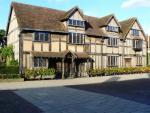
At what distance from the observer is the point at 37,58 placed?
30.2 metres

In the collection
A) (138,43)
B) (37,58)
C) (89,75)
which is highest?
(138,43)

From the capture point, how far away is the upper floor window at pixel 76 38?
33.5 m

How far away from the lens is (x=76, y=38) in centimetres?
3397

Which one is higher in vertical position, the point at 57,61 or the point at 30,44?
the point at 30,44

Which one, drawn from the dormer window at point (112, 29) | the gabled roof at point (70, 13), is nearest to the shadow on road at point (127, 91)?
the gabled roof at point (70, 13)

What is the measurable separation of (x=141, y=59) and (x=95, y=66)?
10943 millimetres

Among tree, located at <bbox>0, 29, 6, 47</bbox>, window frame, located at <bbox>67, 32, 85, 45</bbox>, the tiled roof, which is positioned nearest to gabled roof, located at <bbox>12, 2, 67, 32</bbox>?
the tiled roof

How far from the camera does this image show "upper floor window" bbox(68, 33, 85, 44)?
33.5 metres

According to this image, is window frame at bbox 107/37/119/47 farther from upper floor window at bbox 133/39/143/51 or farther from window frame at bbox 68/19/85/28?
window frame at bbox 68/19/85/28

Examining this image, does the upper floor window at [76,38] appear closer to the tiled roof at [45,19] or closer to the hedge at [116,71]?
the tiled roof at [45,19]

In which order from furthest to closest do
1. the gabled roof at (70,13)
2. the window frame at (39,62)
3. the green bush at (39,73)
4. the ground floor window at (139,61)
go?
the ground floor window at (139,61)
the gabled roof at (70,13)
the window frame at (39,62)
the green bush at (39,73)

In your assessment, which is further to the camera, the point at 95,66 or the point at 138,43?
the point at 138,43

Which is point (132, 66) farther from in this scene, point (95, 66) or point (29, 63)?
point (29, 63)

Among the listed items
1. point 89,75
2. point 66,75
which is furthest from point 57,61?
point 89,75
